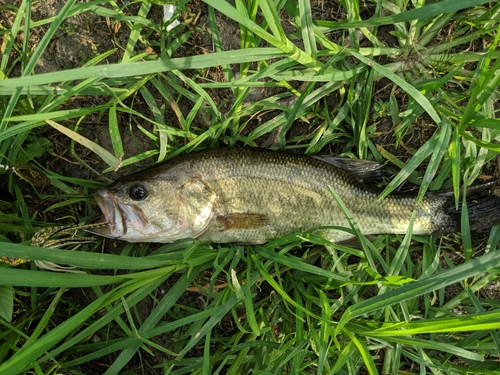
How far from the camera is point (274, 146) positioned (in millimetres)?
3410

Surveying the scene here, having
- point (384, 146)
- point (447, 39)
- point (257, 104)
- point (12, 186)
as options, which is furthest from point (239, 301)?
point (447, 39)

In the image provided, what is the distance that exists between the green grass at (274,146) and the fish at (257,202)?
0.14 metres

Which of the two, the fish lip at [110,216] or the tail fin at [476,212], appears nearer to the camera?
the fish lip at [110,216]

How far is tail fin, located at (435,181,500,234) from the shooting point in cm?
325

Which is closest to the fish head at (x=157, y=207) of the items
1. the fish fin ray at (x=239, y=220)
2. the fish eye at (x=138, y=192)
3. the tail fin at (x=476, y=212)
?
the fish eye at (x=138, y=192)

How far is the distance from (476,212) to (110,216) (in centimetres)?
301

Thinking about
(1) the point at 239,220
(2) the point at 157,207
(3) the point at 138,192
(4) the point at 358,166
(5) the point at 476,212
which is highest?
(3) the point at 138,192

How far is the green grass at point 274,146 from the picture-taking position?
2.85 meters

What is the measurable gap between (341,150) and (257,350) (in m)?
1.85

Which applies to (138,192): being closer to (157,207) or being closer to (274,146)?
(157,207)

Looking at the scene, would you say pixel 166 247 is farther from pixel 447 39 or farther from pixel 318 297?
pixel 447 39

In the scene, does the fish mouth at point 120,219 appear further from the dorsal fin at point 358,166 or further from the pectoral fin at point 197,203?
the dorsal fin at point 358,166

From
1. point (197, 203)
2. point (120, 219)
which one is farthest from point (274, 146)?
point (120, 219)

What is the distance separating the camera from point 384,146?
11.4ft
